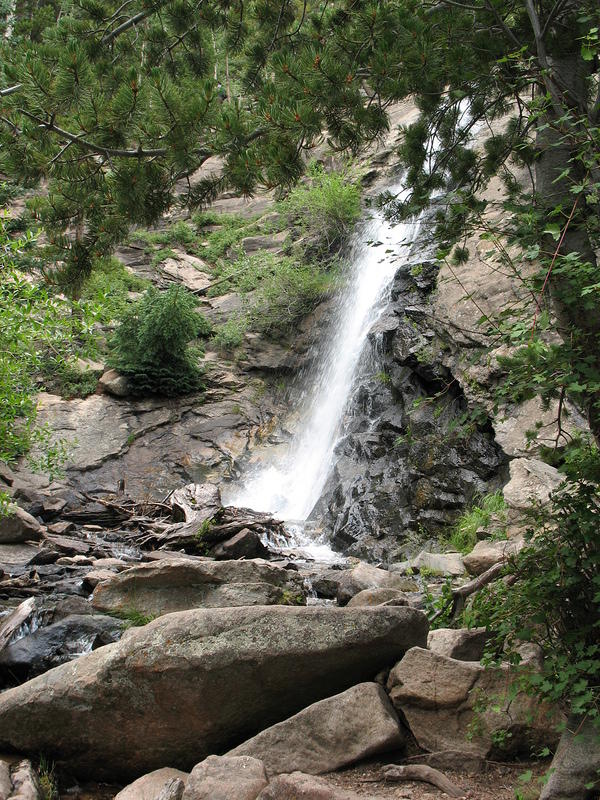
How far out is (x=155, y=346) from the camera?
548 inches

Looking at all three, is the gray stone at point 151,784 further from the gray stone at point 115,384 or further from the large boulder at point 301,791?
the gray stone at point 115,384

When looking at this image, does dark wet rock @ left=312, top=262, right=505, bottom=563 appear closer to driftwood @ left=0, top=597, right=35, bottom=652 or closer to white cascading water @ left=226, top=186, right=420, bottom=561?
white cascading water @ left=226, top=186, right=420, bottom=561

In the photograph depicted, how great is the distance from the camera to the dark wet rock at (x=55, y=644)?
476 centimetres

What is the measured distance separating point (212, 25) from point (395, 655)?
5.61m

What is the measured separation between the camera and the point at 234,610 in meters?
3.71

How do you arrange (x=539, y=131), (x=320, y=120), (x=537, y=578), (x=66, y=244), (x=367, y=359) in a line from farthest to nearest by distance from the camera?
(x=367, y=359), (x=66, y=244), (x=320, y=120), (x=539, y=131), (x=537, y=578)

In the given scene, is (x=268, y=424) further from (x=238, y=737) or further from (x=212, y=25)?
(x=238, y=737)

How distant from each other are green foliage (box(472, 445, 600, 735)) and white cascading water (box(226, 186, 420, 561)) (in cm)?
695

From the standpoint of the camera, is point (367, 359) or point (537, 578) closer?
point (537, 578)

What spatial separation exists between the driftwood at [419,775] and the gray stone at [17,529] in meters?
→ 6.35

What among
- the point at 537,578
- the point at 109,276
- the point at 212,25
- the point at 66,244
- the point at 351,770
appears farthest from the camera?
the point at 109,276

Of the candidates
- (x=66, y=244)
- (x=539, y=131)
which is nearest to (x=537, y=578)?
(x=539, y=131)

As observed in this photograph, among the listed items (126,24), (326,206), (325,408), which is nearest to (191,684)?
(126,24)

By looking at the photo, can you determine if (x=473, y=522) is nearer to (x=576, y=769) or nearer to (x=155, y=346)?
(x=576, y=769)
